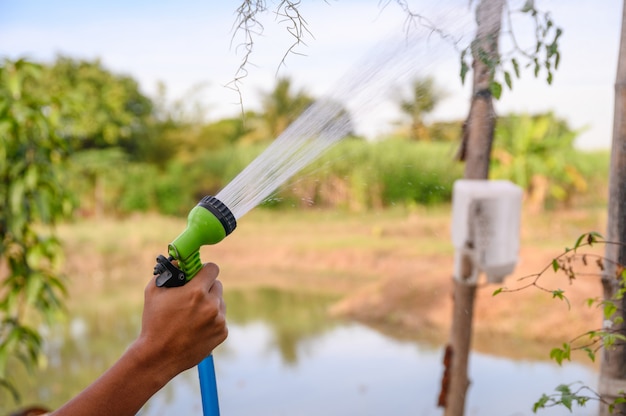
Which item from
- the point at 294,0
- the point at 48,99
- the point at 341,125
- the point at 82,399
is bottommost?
the point at 82,399

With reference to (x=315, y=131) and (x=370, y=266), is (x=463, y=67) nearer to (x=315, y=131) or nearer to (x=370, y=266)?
(x=315, y=131)

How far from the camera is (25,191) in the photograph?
2.23 meters

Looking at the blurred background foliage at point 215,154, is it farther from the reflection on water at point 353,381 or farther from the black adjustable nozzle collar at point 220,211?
the black adjustable nozzle collar at point 220,211

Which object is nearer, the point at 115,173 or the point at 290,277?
the point at 290,277

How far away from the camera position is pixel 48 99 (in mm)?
2303

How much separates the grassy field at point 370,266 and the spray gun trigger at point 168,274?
4.40m

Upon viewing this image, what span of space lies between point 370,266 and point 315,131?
24.2 feet

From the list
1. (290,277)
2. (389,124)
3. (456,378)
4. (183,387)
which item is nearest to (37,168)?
(389,124)

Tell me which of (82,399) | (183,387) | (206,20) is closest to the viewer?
(82,399)

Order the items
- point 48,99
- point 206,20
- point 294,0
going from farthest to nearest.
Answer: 1. point 48,99
2. point 206,20
3. point 294,0

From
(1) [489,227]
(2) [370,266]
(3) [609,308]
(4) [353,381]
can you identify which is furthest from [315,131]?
(2) [370,266]

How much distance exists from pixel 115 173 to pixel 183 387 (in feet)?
25.9

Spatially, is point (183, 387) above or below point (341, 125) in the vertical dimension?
below

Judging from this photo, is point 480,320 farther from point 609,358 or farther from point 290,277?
point 609,358
